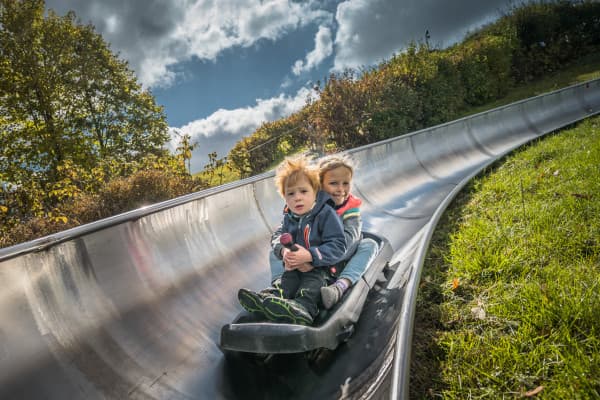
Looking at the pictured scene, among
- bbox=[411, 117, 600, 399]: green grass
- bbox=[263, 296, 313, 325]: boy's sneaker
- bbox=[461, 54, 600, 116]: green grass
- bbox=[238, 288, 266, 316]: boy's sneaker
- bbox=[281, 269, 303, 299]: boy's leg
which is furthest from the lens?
bbox=[461, 54, 600, 116]: green grass

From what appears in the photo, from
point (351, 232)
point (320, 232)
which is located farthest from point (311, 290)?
point (351, 232)

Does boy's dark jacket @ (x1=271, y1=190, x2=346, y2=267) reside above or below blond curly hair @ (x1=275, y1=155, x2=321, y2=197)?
below

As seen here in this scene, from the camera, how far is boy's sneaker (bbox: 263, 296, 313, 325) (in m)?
1.73

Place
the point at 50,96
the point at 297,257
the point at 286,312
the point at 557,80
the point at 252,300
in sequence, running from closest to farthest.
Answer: the point at 286,312
the point at 252,300
the point at 297,257
the point at 50,96
the point at 557,80

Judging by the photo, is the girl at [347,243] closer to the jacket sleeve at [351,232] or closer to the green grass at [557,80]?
the jacket sleeve at [351,232]

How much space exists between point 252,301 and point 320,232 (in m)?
0.75

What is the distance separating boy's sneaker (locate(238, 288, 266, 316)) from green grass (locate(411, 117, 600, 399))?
33.6 inches

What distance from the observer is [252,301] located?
185 centimetres

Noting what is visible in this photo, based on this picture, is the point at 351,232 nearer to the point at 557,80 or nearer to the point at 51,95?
the point at 51,95

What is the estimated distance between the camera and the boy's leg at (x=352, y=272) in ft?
6.25

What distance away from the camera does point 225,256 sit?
2873mm

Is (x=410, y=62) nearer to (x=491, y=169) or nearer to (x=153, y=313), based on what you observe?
(x=491, y=169)

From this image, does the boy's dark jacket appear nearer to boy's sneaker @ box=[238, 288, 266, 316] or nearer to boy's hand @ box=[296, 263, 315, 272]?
boy's hand @ box=[296, 263, 315, 272]

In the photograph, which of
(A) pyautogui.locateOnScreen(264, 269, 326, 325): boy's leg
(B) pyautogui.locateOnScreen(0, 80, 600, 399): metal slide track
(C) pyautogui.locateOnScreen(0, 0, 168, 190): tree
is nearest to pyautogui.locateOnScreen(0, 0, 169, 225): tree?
(C) pyautogui.locateOnScreen(0, 0, 168, 190): tree
